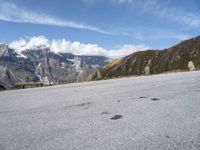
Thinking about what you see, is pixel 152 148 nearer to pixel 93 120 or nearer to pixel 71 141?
pixel 71 141

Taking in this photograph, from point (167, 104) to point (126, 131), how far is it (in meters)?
3.76

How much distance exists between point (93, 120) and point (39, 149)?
260 cm

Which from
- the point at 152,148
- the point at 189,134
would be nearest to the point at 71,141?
the point at 152,148

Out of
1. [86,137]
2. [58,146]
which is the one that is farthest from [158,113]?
[58,146]

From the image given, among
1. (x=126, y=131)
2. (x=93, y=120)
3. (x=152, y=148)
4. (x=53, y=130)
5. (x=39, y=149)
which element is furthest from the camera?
(x=93, y=120)

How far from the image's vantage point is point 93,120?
8.23 m

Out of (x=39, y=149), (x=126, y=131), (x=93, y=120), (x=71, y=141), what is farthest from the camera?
(x=93, y=120)

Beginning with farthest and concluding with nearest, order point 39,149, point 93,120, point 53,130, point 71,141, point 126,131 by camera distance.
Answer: point 93,120, point 53,130, point 126,131, point 71,141, point 39,149

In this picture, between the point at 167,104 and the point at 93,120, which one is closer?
the point at 93,120

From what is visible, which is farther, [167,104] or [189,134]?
[167,104]

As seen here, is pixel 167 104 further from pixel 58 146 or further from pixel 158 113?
pixel 58 146

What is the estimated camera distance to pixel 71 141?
627 centimetres

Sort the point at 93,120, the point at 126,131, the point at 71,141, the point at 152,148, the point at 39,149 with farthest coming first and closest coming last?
the point at 93,120, the point at 126,131, the point at 71,141, the point at 39,149, the point at 152,148

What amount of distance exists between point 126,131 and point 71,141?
138 cm
